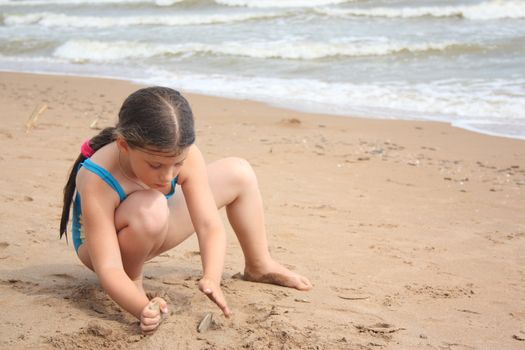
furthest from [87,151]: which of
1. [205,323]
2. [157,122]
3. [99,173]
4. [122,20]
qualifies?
[122,20]

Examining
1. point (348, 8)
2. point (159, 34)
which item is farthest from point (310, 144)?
point (348, 8)

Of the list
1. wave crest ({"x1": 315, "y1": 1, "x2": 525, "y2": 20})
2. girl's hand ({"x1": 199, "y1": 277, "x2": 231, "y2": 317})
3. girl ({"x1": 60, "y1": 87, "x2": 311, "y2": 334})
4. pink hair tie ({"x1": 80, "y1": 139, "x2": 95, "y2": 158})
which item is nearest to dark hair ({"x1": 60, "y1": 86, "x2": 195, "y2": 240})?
girl ({"x1": 60, "y1": 87, "x2": 311, "y2": 334})

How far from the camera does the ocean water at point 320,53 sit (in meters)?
8.31

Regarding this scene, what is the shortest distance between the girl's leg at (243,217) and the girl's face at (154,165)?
0.36 meters

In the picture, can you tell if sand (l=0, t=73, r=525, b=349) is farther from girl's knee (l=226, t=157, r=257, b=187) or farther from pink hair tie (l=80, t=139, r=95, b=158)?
pink hair tie (l=80, t=139, r=95, b=158)

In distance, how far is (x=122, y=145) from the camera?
101 inches

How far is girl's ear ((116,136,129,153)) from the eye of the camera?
2547 millimetres

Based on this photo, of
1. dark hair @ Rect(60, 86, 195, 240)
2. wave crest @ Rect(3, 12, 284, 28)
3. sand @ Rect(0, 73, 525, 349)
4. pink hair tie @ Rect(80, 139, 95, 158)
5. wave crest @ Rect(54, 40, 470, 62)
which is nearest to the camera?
dark hair @ Rect(60, 86, 195, 240)

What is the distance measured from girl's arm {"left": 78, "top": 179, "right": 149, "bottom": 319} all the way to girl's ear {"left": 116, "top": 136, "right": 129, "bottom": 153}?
0.15 meters

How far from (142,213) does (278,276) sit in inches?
32.6

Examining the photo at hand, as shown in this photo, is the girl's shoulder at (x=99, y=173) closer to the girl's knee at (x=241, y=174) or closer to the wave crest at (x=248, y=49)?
the girl's knee at (x=241, y=174)

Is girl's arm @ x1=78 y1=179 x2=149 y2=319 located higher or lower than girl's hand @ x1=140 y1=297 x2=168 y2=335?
higher

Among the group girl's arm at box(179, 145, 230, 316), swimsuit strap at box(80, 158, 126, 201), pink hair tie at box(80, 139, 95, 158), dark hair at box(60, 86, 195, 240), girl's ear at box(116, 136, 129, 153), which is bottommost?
girl's arm at box(179, 145, 230, 316)

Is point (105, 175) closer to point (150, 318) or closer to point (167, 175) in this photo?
point (167, 175)
